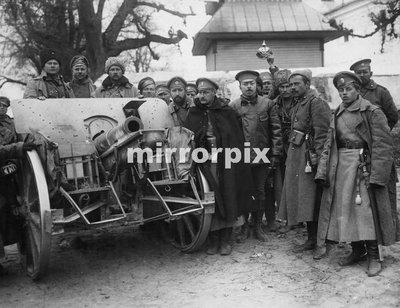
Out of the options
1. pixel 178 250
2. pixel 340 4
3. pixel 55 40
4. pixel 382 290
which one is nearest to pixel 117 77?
pixel 178 250

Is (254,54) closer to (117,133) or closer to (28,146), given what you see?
(117,133)

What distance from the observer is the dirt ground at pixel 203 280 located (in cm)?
380

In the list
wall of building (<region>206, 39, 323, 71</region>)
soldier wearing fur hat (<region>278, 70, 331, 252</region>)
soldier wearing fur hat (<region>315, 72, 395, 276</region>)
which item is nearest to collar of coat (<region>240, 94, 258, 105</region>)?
soldier wearing fur hat (<region>278, 70, 331, 252</region>)

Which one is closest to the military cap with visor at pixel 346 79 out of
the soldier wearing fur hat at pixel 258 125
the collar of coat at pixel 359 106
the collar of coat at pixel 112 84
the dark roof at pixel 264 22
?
the collar of coat at pixel 359 106

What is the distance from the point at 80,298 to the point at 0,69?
22381 mm

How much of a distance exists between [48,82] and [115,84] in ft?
2.75

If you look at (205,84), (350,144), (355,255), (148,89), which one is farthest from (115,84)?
(355,255)

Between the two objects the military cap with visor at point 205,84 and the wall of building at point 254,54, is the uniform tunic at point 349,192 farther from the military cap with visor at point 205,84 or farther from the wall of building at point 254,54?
the wall of building at point 254,54

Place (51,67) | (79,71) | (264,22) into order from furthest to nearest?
(264,22), (79,71), (51,67)

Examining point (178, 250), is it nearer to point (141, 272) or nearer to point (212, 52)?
point (141, 272)

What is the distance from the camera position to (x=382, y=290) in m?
3.74

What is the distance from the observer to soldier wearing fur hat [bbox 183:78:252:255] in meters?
4.84

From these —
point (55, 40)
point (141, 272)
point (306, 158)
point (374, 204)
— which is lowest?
point (141, 272)

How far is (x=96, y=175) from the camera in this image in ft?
14.8
